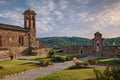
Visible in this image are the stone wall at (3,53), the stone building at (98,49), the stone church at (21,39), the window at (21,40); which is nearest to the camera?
the stone wall at (3,53)

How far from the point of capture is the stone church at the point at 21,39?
124ft

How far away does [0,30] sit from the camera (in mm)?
37188

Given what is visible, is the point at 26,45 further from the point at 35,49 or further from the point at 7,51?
the point at 7,51

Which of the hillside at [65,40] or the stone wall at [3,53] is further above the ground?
the hillside at [65,40]

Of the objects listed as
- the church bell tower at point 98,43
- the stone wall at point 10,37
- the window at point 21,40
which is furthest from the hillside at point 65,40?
the stone wall at point 10,37

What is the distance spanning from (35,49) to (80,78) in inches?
1097

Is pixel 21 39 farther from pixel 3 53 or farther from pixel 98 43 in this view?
pixel 98 43

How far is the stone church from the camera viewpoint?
37844mm

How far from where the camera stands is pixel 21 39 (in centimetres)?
4312

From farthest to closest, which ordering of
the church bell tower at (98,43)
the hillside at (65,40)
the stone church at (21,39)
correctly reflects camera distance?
1. the hillside at (65,40)
2. the church bell tower at (98,43)
3. the stone church at (21,39)

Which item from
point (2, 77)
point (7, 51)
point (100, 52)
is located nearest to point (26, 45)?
point (7, 51)

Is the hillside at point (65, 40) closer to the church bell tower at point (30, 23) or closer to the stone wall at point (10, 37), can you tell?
the church bell tower at point (30, 23)

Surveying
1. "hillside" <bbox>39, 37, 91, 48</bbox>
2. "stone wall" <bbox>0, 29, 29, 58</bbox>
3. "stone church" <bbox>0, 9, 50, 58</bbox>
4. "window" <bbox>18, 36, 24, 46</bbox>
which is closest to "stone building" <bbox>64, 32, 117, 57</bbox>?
"stone church" <bbox>0, 9, 50, 58</bbox>

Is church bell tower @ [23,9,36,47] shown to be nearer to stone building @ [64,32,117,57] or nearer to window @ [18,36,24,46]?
window @ [18,36,24,46]
